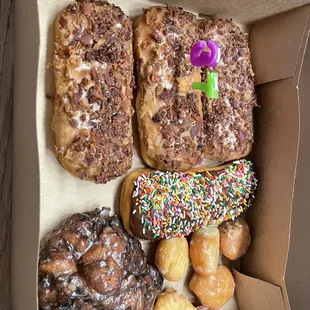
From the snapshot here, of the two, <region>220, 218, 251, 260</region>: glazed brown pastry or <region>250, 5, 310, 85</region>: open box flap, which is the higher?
<region>250, 5, 310, 85</region>: open box flap

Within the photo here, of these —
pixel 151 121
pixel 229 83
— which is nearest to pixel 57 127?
pixel 151 121

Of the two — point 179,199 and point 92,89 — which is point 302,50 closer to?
point 179,199

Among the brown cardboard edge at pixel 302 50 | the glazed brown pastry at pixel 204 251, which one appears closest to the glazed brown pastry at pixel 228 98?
the brown cardboard edge at pixel 302 50

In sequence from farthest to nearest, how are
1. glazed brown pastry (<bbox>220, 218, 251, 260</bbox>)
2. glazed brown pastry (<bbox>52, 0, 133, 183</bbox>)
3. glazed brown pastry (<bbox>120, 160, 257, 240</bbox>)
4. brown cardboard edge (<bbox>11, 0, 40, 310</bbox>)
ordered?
glazed brown pastry (<bbox>220, 218, 251, 260</bbox>) → glazed brown pastry (<bbox>120, 160, 257, 240</bbox>) → glazed brown pastry (<bbox>52, 0, 133, 183</bbox>) → brown cardboard edge (<bbox>11, 0, 40, 310</bbox>)

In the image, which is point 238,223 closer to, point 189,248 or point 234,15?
point 189,248

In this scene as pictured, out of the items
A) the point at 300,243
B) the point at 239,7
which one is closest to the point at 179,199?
the point at 300,243

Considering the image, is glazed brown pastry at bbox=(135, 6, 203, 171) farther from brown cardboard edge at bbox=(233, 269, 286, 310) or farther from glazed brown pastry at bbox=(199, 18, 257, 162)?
brown cardboard edge at bbox=(233, 269, 286, 310)

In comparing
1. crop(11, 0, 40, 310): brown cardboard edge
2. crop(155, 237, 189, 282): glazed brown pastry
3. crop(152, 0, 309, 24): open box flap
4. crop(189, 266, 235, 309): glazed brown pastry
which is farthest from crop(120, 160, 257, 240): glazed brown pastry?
crop(152, 0, 309, 24): open box flap
